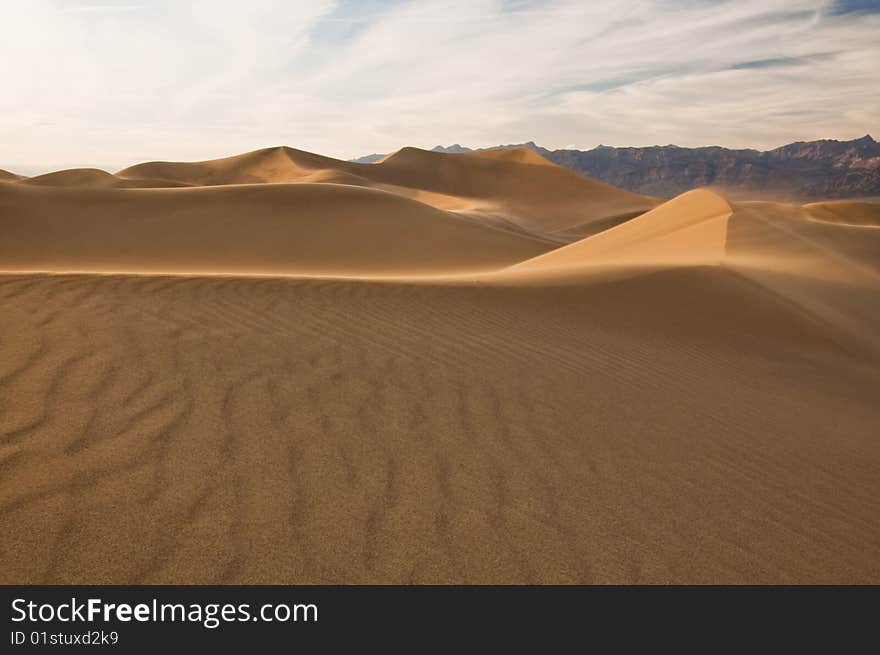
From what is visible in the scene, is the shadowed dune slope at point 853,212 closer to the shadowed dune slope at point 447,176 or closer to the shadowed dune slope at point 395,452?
the shadowed dune slope at point 447,176

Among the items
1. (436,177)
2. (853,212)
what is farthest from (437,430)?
(436,177)

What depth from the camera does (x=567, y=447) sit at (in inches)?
137

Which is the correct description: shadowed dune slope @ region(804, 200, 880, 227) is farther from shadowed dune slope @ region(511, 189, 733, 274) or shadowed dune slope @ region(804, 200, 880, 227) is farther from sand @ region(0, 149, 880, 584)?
sand @ region(0, 149, 880, 584)

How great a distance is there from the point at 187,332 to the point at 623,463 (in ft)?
11.1

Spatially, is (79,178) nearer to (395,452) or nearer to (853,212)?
(395,452)

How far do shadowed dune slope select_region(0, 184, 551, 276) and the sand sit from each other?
9.24m

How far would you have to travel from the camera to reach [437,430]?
11.5 feet

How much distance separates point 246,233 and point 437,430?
1802 cm

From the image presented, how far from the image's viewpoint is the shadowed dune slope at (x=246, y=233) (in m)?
16.6

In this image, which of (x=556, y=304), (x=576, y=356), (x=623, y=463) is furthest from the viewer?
(x=556, y=304)
